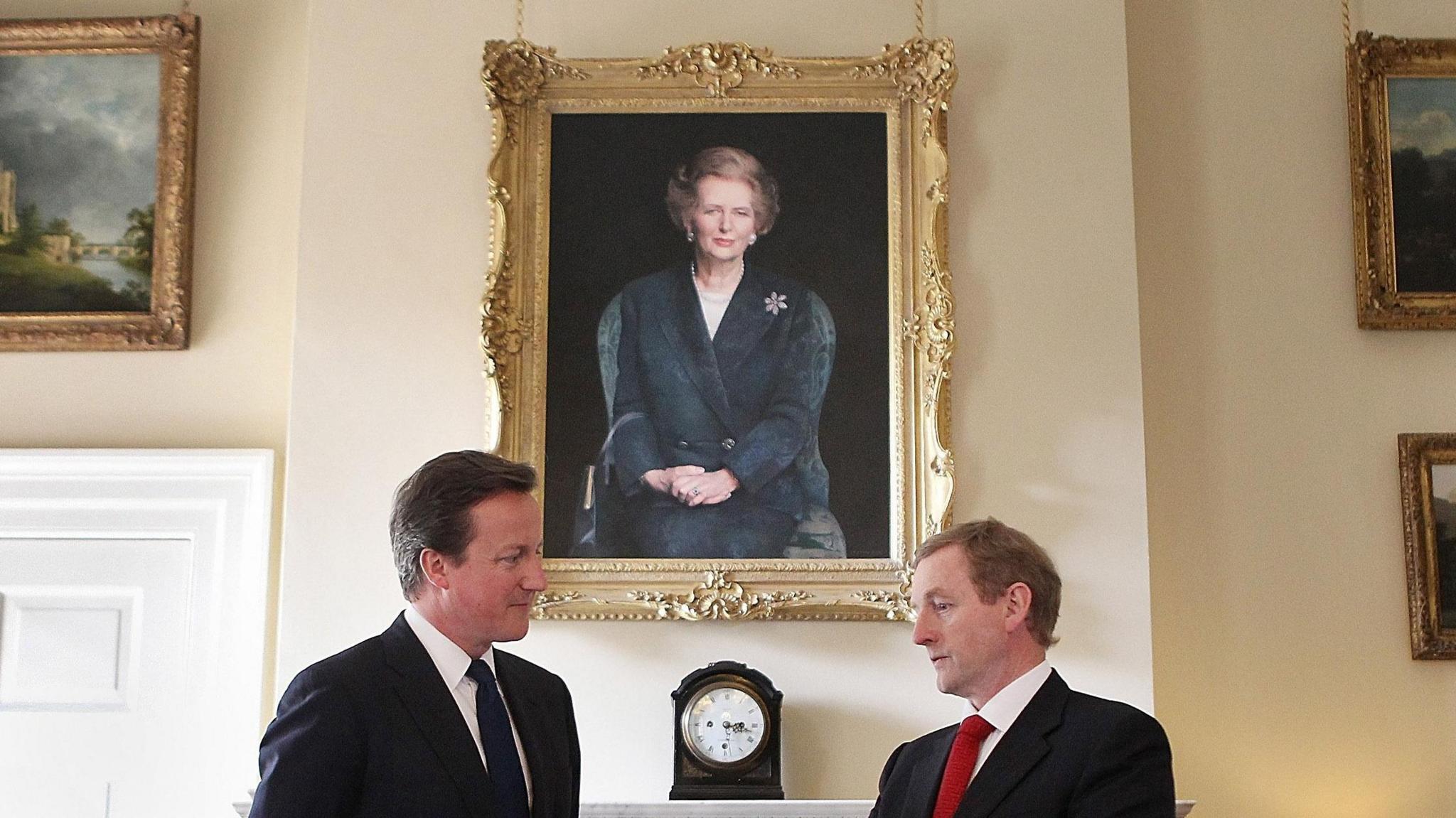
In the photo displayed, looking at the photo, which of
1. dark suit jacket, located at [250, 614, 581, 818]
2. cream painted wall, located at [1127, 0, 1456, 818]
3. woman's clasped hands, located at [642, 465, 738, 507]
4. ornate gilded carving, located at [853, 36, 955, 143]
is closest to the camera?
dark suit jacket, located at [250, 614, 581, 818]

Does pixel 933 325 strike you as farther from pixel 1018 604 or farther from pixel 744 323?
pixel 1018 604

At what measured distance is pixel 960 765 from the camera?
2838mm

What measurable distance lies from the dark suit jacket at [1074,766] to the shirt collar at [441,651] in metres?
0.94

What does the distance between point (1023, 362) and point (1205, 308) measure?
0.84 m

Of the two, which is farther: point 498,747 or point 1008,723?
point 1008,723

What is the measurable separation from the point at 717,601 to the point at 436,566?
1.97 m

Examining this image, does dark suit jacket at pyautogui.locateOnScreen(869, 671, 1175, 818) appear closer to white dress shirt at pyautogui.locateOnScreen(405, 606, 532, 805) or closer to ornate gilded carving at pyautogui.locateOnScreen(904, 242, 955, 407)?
white dress shirt at pyautogui.locateOnScreen(405, 606, 532, 805)

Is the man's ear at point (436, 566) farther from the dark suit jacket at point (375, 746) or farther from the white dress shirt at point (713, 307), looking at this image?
the white dress shirt at point (713, 307)

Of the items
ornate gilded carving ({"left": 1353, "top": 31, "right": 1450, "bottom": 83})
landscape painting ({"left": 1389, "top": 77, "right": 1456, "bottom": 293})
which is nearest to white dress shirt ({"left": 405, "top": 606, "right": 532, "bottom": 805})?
landscape painting ({"left": 1389, "top": 77, "right": 1456, "bottom": 293})

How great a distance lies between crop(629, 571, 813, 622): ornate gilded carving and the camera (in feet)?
15.1

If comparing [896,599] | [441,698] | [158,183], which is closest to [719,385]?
[896,599]

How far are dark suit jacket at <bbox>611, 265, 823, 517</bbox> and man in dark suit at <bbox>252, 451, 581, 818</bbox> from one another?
1.81 metres

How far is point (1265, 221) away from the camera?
5223 mm

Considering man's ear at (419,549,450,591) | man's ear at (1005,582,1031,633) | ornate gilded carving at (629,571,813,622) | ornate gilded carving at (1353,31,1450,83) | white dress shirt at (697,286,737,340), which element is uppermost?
ornate gilded carving at (1353,31,1450,83)
